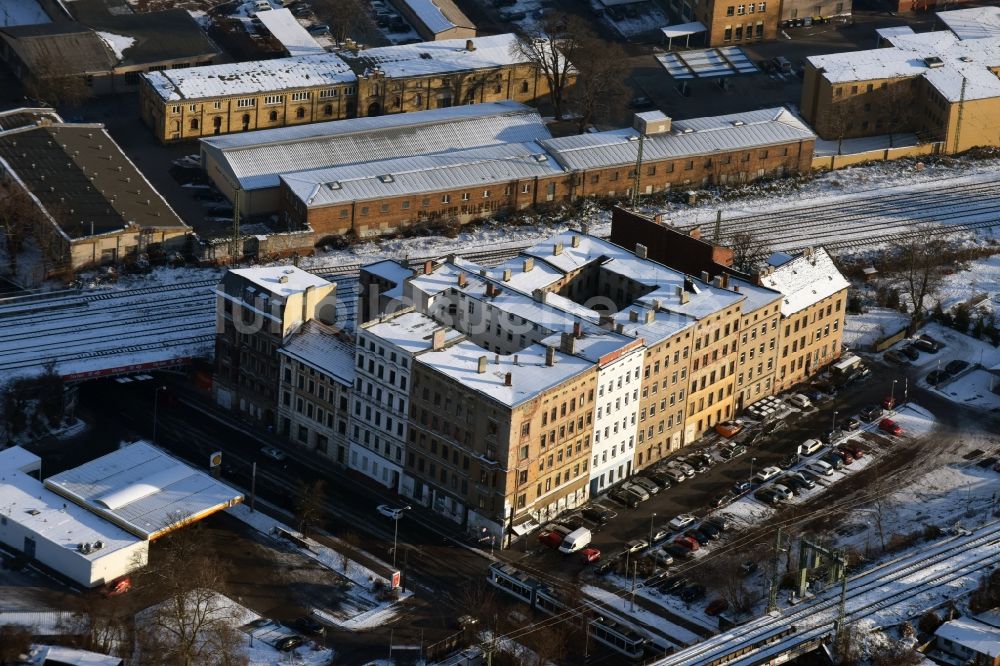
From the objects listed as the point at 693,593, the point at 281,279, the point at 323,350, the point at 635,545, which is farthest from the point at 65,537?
the point at 693,593

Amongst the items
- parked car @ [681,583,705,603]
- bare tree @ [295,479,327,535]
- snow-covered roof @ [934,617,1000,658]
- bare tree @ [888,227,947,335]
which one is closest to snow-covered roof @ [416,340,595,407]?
bare tree @ [295,479,327,535]

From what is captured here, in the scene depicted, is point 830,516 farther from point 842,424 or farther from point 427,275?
point 427,275

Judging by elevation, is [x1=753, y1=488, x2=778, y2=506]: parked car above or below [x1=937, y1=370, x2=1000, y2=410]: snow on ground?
below

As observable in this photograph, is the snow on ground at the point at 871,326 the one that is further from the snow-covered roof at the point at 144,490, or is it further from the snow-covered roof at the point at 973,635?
the snow-covered roof at the point at 144,490

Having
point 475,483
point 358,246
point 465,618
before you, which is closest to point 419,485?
point 475,483

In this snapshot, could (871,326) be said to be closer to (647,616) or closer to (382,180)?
(382,180)

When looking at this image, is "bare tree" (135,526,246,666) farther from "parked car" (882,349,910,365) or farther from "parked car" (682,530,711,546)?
"parked car" (882,349,910,365)
